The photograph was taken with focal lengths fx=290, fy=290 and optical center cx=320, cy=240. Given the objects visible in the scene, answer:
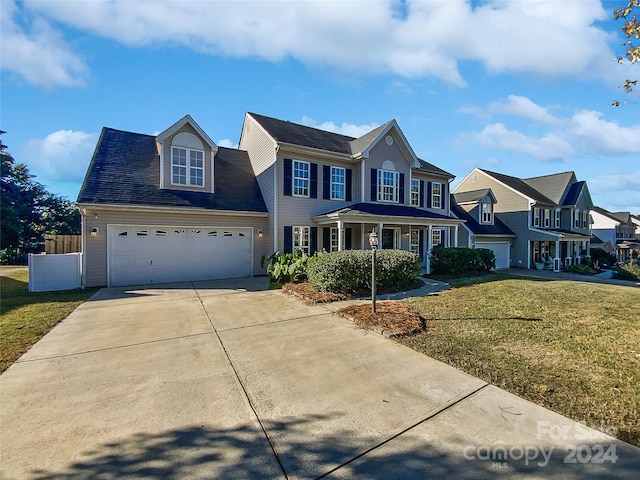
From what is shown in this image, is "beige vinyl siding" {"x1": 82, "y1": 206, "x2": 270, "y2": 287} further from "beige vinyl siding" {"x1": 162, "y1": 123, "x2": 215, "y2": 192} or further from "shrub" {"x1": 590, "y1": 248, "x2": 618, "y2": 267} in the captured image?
"shrub" {"x1": 590, "y1": 248, "x2": 618, "y2": 267}

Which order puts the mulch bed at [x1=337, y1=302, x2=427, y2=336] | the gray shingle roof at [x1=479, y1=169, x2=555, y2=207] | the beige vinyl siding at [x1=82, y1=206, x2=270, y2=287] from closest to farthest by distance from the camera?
the mulch bed at [x1=337, y1=302, x2=427, y2=336] < the beige vinyl siding at [x1=82, y1=206, x2=270, y2=287] < the gray shingle roof at [x1=479, y1=169, x2=555, y2=207]

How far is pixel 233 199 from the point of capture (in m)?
13.3

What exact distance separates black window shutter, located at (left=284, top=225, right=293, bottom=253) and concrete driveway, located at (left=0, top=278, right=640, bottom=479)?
799 cm

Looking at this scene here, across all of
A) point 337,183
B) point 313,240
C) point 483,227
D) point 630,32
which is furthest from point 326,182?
point 483,227

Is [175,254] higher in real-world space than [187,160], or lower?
lower

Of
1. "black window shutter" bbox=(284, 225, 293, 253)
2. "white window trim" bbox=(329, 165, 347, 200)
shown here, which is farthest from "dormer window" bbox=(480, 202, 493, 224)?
"black window shutter" bbox=(284, 225, 293, 253)

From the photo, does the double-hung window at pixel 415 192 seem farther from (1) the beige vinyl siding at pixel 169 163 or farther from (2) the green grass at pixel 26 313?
(2) the green grass at pixel 26 313

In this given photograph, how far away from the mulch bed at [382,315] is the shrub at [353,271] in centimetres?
41

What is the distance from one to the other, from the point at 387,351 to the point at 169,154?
470 inches

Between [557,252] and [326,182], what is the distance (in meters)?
21.3

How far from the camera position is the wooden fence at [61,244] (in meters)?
11.9

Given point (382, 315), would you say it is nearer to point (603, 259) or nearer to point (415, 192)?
point (415, 192)

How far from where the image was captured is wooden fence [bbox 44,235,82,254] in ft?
39.0

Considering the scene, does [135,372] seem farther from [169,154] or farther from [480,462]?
[169,154]
